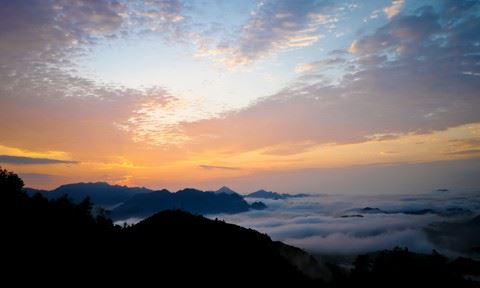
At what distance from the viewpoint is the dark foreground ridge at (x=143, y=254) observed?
6900 centimetres

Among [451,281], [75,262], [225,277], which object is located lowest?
[451,281]

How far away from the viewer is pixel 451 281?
13388 centimetres

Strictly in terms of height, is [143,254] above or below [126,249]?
below

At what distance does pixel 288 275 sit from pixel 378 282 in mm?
29306

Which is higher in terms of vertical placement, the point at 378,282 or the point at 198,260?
the point at 198,260

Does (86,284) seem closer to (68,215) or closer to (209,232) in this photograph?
(68,215)

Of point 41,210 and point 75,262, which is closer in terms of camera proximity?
point 75,262

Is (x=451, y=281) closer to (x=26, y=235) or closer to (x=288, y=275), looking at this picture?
(x=288, y=275)

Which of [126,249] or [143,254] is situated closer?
[143,254]

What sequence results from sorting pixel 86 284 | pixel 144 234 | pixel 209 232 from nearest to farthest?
pixel 86 284 < pixel 144 234 < pixel 209 232

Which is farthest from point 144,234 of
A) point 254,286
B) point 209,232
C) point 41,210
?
point 254,286

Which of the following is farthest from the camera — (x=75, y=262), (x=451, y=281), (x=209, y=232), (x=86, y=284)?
(x=451, y=281)

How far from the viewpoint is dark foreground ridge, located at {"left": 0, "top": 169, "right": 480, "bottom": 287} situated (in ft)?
226

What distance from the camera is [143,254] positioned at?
96312 mm
